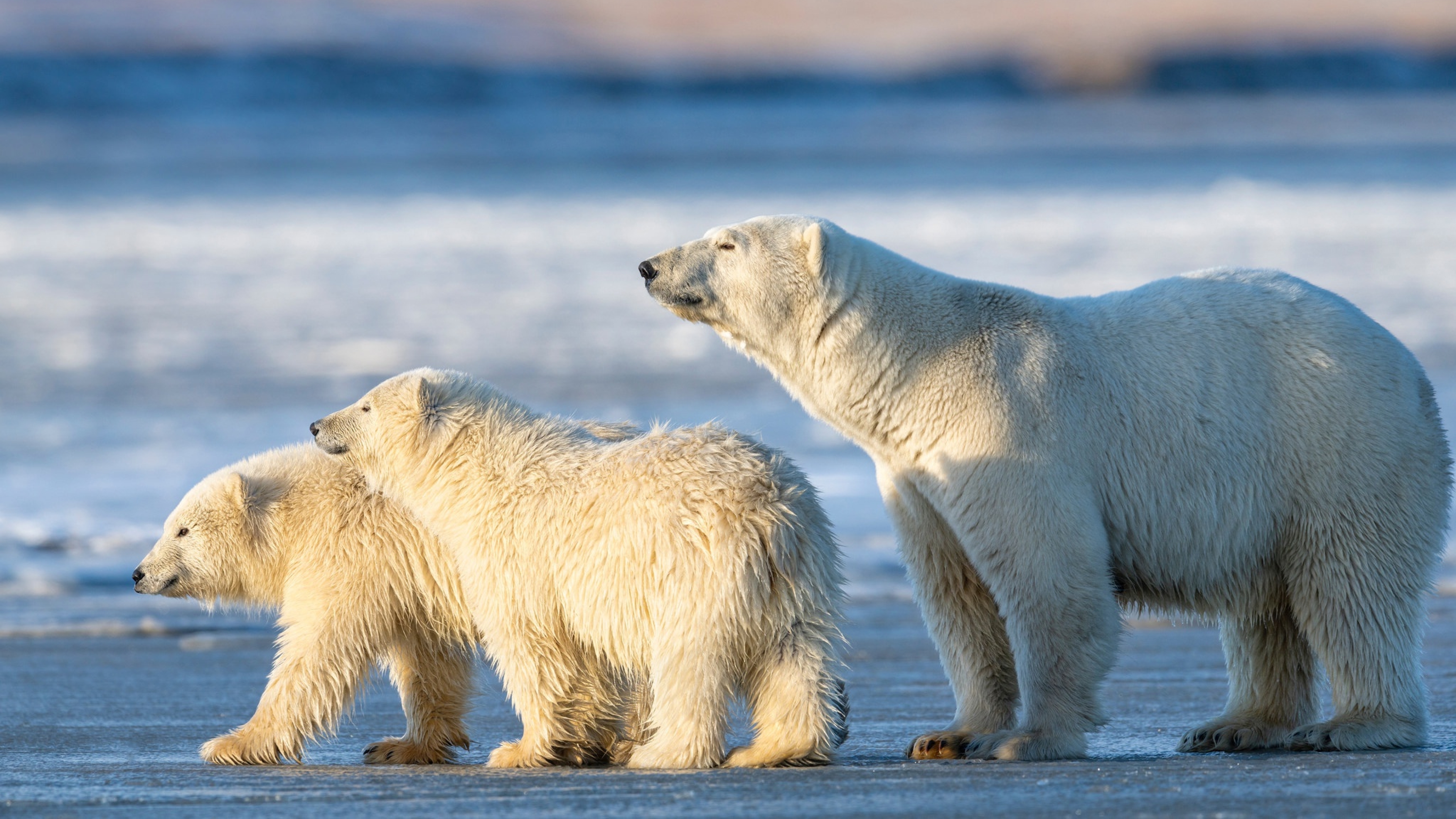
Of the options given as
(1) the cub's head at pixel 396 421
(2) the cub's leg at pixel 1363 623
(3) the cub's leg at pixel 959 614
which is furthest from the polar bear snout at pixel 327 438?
(2) the cub's leg at pixel 1363 623

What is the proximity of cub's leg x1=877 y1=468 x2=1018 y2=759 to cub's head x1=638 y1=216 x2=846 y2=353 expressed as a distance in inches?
24.7

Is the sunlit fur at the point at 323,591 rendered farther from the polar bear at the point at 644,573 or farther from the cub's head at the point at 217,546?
the polar bear at the point at 644,573

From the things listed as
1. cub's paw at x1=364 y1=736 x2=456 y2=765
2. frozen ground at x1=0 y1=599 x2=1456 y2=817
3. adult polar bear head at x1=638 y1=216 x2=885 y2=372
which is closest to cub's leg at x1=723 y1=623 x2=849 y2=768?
frozen ground at x1=0 y1=599 x2=1456 y2=817

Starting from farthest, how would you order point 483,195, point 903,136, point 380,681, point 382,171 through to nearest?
point 903,136
point 382,171
point 483,195
point 380,681

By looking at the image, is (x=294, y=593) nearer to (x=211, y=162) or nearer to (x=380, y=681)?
(x=380, y=681)

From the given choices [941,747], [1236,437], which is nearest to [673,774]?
[941,747]

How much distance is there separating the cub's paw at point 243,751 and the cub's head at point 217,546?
686mm

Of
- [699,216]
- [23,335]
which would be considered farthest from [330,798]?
[699,216]

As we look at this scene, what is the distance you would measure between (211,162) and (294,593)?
62.7m

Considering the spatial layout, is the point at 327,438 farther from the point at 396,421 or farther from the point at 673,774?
the point at 673,774

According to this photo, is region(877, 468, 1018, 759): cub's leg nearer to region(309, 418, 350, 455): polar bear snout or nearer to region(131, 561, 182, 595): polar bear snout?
region(309, 418, 350, 455): polar bear snout

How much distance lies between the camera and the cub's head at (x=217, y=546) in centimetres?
670

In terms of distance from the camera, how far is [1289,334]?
637cm

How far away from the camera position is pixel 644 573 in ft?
19.1
